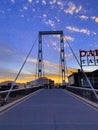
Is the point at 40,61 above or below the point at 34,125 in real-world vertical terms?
above

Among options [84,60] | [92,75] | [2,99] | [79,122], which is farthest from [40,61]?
[79,122]

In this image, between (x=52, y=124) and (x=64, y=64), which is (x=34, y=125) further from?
(x=64, y=64)

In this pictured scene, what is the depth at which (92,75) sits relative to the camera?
234ft

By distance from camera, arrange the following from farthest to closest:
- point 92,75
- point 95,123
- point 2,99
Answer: point 92,75 → point 2,99 → point 95,123

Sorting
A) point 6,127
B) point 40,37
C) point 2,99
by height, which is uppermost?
point 40,37

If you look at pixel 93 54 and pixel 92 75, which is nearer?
pixel 93 54

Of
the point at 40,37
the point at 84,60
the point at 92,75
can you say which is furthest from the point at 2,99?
the point at 92,75

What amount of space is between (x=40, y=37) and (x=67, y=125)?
5467 cm

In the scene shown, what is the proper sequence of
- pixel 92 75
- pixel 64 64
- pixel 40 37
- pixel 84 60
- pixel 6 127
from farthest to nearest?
pixel 92 75 < pixel 40 37 < pixel 64 64 < pixel 84 60 < pixel 6 127

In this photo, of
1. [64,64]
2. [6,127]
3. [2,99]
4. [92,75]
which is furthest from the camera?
[92,75]

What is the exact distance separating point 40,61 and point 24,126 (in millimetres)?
51691

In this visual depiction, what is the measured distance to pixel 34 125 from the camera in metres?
7.80

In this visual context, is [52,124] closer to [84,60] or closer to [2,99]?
[2,99]

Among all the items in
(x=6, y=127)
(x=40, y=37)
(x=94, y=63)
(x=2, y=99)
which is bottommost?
(x=6, y=127)
